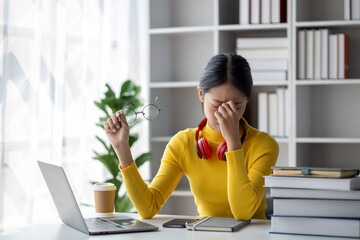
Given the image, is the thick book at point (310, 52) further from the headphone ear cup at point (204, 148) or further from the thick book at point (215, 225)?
the thick book at point (215, 225)

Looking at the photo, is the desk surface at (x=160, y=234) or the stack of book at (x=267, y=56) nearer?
the desk surface at (x=160, y=234)

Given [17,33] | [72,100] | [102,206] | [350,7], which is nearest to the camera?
[102,206]

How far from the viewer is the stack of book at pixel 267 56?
3.41 metres

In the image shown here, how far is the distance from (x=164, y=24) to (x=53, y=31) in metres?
1.12

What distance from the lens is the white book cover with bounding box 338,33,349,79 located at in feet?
10.9

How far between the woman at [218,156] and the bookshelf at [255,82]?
4.10ft

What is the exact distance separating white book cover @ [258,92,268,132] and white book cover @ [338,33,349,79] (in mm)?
473

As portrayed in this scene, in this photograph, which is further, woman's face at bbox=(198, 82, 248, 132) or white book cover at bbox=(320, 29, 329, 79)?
white book cover at bbox=(320, 29, 329, 79)

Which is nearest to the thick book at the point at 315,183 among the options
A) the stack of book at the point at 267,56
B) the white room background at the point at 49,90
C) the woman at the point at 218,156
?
the woman at the point at 218,156

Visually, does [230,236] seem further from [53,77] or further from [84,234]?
[53,77]

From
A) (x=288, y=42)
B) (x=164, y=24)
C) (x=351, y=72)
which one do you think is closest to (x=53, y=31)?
(x=164, y=24)

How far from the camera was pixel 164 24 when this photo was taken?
3.84 meters

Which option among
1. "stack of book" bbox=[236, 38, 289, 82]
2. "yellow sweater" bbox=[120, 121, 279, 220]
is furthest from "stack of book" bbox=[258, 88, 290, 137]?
"yellow sweater" bbox=[120, 121, 279, 220]

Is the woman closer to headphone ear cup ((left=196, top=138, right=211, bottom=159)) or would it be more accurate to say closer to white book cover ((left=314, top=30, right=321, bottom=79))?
headphone ear cup ((left=196, top=138, right=211, bottom=159))
